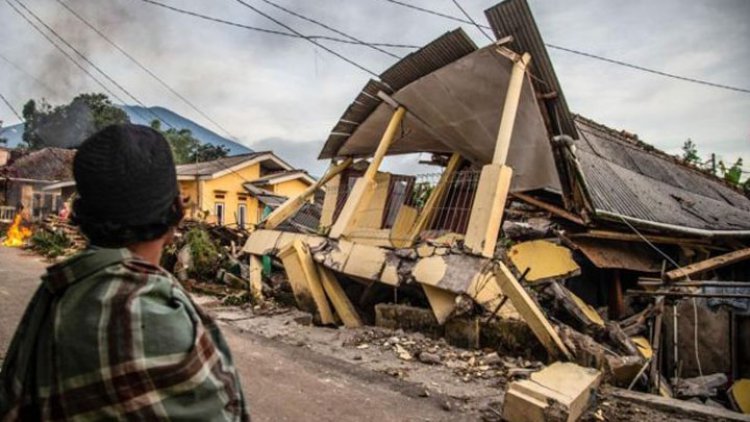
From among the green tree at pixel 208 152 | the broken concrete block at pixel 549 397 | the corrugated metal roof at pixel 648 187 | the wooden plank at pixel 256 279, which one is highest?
the green tree at pixel 208 152

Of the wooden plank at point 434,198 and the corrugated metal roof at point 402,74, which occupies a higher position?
the corrugated metal roof at point 402,74

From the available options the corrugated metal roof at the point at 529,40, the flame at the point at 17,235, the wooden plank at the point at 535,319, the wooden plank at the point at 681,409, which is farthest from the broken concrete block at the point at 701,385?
the flame at the point at 17,235

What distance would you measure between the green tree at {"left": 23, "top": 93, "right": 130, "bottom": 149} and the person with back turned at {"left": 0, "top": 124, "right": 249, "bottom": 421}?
3369 centimetres

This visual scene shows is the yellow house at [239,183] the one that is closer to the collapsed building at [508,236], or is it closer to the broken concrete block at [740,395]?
the collapsed building at [508,236]

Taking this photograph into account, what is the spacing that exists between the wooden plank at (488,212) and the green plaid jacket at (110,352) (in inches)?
190

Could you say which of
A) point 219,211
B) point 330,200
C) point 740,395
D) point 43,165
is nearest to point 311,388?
point 740,395

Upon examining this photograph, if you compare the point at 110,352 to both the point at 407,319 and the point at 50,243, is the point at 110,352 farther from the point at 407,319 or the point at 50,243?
the point at 50,243

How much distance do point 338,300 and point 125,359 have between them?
6428mm

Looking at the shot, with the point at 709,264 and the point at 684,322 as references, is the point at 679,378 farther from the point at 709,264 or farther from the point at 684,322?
the point at 709,264

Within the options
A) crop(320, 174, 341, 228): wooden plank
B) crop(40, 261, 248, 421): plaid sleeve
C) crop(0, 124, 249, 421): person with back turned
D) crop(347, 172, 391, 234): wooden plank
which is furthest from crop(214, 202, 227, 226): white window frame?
crop(40, 261, 248, 421): plaid sleeve

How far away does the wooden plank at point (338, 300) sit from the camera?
705 cm

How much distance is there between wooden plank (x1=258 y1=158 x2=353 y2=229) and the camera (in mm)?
9586

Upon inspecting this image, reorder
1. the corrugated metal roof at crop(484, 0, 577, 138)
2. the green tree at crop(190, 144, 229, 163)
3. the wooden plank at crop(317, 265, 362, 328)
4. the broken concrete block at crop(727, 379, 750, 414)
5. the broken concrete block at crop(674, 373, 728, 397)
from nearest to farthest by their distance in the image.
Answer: the corrugated metal roof at crop(484, 0, 577, 138) < the broken concrete block at crop(727, 379, 750, 414) < the broken concrete block at crop(674, 373, 728, 397) < the wooden plank at crop(317, 265, 362, 328) < the green tree at crop(190, 144, 229, 163)

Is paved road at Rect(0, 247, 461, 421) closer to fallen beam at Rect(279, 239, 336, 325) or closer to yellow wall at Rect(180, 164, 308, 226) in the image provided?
fallen beam at Rect(279, 239, 336, 325)
